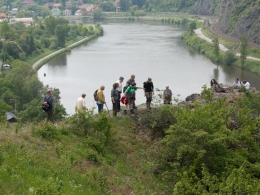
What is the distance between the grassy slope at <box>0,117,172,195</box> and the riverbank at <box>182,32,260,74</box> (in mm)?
29824

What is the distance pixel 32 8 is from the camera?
104 m

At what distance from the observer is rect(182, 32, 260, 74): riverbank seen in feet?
121

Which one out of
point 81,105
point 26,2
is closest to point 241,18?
point 81,105

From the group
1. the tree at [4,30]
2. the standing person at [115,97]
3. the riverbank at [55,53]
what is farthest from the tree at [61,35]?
the standing person at [115,97]

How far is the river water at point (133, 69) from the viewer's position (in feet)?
94.2

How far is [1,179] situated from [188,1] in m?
93.3

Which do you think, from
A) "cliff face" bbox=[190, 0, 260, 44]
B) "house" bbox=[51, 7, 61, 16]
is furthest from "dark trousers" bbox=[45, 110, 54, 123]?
"house" bbox=[51, 7, 61, 16]

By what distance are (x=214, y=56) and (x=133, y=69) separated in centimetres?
1058

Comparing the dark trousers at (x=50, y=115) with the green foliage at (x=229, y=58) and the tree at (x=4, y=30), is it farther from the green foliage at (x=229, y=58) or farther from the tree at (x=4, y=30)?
the tree at (x=4, y=30)

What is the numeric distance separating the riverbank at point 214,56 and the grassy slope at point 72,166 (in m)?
29.8

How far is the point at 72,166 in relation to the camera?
6.21 metres

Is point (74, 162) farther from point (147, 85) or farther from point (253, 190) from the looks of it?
point (147, 85)

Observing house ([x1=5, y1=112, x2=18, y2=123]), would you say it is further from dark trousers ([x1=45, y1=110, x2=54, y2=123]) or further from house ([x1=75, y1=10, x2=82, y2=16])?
house ([x1=75, y1=10, x2=82, y2=16])

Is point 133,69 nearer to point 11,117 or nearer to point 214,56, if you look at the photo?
point 214,56
